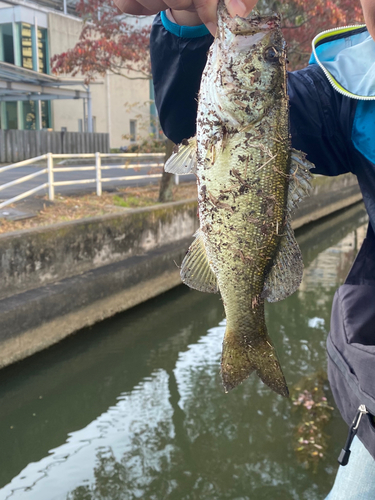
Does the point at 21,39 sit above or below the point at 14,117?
above

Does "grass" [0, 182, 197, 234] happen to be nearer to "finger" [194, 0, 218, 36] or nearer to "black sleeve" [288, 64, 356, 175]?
"black sleeve" [288, 64, 356, 175]

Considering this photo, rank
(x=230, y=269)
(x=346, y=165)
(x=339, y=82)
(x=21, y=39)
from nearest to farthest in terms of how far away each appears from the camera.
→ (x=230, y=269), (x=339, y=82), (x=346, y=165), (x=21, y=39)

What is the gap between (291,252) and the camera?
5.01ft

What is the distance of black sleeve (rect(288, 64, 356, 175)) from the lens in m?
1.82

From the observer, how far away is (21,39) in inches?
889

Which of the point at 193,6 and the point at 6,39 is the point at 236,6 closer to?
the point at 193,6

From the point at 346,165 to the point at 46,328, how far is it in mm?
5365

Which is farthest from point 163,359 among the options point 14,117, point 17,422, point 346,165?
point 14,117

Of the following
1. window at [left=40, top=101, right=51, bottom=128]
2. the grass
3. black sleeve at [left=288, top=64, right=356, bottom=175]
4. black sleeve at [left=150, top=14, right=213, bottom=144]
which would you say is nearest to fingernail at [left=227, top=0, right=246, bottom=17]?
black sleeve at [left=150, top=14, right=213, bottom=144]

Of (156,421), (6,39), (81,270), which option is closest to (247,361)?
(156,421)

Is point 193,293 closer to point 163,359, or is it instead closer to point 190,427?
point 163,359

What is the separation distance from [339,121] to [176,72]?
2.25ft

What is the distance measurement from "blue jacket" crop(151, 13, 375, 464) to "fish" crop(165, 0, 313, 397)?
0.20m

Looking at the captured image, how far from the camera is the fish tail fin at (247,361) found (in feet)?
5.13
